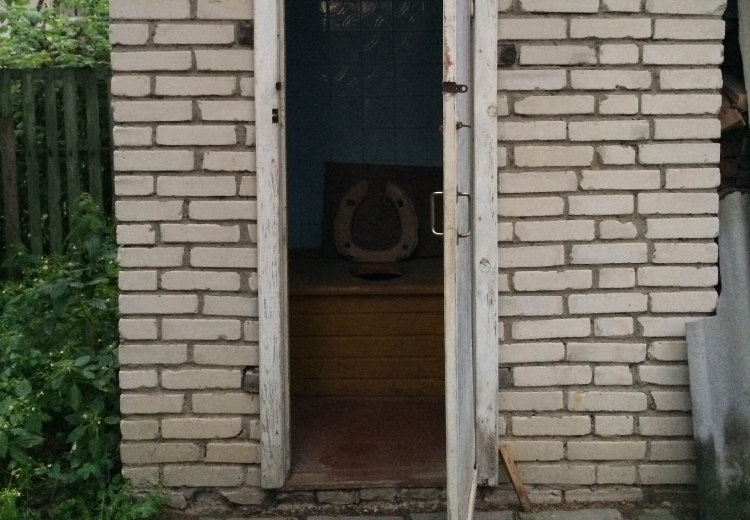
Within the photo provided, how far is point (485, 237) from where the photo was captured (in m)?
3.96

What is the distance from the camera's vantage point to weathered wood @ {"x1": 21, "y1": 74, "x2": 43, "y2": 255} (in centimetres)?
608

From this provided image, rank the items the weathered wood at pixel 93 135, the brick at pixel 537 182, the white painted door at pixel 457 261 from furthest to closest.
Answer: the weathered wood at pixel 93 135 < the brick at pixel 537 182 < the white painted door at pixel 457 261

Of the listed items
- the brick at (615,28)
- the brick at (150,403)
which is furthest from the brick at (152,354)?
the brick at (615,28)

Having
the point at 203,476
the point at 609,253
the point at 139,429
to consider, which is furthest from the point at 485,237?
the point at 139,429

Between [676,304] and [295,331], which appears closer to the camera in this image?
[676,304]

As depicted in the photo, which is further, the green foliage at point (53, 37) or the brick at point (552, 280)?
the green foliage at point (53, 37)

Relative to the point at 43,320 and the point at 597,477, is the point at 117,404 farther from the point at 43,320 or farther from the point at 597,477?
the point at 597,477

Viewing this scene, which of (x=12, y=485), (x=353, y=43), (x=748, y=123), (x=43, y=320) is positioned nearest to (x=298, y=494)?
(x=12, y=485)

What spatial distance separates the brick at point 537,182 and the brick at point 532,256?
0.79 feet

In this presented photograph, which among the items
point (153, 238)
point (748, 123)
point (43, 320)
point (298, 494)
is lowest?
point (298, 494)

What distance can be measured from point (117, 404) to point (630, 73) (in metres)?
2.67

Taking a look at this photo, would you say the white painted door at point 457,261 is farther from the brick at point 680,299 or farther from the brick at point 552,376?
the brick at point 680,299

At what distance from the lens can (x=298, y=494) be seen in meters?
4.14

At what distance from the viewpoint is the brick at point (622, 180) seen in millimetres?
4031
